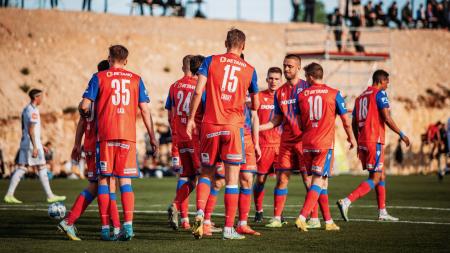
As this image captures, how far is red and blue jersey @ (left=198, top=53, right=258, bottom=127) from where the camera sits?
11852 mm

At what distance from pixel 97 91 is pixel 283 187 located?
3.96m

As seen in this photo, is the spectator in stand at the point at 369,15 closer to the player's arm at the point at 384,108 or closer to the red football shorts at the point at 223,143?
the player's arm at the point at 384,108

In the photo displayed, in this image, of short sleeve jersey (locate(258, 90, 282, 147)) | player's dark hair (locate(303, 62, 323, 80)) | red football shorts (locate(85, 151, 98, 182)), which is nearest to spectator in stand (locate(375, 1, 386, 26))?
short sleeve jersey (locate(258, 90, 282, 147))

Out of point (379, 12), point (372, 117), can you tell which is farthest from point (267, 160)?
point (379, 12)

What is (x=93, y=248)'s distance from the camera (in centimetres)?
1102

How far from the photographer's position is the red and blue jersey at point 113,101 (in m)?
11.8

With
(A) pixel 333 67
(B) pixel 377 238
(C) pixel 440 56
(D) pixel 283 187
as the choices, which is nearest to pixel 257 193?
(D) pixel 283 187

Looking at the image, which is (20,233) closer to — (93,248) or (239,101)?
(93,248)

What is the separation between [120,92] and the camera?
1191 cm

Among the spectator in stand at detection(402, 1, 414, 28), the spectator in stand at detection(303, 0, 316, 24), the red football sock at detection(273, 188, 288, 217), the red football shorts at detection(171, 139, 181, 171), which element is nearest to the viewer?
the red football sock at detection(273, 188, 288, 217)

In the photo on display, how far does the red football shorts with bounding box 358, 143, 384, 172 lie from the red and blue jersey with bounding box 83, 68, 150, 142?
5.29 meters

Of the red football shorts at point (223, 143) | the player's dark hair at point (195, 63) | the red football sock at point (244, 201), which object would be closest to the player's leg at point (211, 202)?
the red football sock at point (244, 201)

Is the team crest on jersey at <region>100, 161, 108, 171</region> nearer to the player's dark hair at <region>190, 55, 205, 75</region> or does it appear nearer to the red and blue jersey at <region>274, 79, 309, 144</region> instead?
the player's dark hair at <region>190, 55, 205, 75</region>

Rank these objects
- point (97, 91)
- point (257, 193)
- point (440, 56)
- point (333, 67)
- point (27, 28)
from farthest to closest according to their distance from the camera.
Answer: point (440, 56) → point (333, 67) → point (27, 28) → point (257, 193) → point (97, 91)
